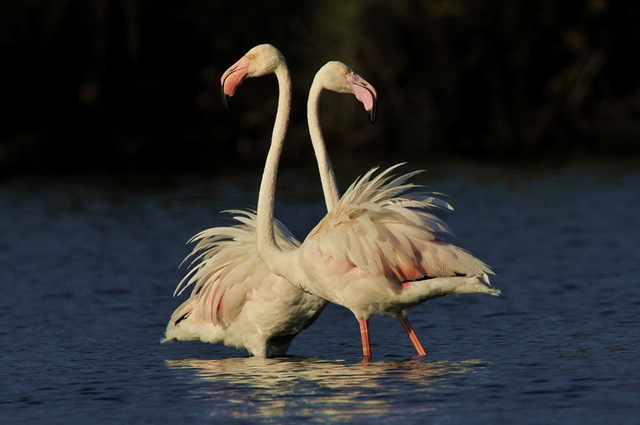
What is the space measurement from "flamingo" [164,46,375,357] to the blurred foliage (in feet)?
68.2

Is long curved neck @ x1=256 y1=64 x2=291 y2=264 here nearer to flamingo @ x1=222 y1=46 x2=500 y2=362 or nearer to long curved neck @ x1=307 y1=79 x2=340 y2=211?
flamingo @ x1=222 y1=46 x2=500 y2=362

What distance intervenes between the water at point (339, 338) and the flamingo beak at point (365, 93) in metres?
1.89

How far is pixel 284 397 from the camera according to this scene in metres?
8.53

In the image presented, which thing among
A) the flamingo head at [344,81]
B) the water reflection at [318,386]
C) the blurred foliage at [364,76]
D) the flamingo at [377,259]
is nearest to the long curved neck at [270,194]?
the flamingo at [377,259]

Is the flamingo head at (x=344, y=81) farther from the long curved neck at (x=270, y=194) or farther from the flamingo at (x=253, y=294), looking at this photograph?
the long curved neck at (x=270, y=194)

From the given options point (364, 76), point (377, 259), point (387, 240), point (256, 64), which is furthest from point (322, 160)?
point (364, 76)

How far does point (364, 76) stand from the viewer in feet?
105

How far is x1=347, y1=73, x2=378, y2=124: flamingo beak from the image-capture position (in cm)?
949

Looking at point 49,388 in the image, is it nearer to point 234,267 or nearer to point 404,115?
point 234,267

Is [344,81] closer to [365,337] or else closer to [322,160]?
[322,160]

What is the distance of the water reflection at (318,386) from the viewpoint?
8086 mm

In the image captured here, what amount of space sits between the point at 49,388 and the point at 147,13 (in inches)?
1098

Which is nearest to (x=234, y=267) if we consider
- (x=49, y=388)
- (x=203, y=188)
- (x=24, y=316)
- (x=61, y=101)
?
(x=49, y=388)

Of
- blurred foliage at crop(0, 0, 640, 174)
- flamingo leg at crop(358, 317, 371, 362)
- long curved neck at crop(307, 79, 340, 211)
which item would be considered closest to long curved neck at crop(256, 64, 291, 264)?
long curved neck at crop(307, 79, 340, 211)
